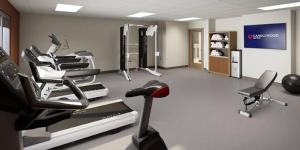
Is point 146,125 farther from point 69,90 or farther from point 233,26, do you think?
point 233,26

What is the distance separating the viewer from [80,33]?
7.70 m

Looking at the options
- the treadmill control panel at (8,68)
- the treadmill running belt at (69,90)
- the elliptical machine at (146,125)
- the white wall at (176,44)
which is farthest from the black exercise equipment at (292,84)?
the treadmill control panel at (8,68)

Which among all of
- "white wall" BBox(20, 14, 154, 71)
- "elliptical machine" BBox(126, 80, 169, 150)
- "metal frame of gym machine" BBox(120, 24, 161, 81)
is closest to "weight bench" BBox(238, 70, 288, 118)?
"elliptical machine" BBox(126, 80, 169, 150)

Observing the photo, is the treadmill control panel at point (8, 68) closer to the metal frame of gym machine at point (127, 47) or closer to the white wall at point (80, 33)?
the metal frame of gym machine at point (127, 47)

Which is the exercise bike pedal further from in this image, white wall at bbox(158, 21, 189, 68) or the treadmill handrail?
white wall at bbox(158, 21, 189, 68)

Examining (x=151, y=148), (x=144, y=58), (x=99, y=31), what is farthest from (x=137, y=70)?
(x=151, y=148)

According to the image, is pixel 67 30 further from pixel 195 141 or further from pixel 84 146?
pixel 195 141

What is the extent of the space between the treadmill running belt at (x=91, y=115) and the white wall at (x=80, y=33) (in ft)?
16.2

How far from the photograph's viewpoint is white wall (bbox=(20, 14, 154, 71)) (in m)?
6.83

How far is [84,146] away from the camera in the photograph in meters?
2.56

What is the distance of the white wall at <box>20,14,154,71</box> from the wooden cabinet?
3.38 m

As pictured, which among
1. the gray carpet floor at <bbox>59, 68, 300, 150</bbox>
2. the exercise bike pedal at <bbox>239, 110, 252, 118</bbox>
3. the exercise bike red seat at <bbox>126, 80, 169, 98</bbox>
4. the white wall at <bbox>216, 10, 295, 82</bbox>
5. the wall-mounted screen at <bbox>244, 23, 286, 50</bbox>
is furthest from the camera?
the wall-mounted screen at <bbox>244, 23, 286, 50</bbox>

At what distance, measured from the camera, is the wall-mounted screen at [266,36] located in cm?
594

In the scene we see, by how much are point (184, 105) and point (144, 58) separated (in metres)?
4.73
